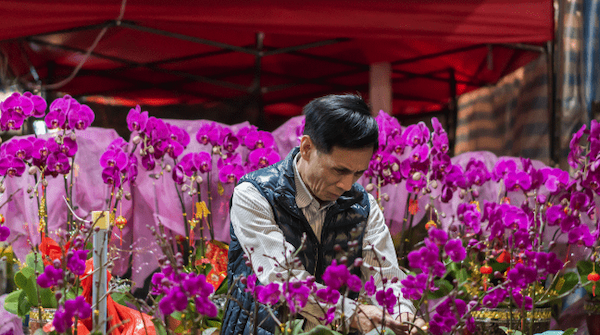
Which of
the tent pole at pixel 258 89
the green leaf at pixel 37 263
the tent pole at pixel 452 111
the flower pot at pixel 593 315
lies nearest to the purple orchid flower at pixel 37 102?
the green leaf at pixel 37 263

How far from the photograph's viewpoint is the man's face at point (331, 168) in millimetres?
958

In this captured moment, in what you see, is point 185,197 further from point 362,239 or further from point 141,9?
point 141,9

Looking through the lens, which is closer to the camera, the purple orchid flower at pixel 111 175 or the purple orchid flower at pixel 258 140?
the purple orchid flower at pixel 111 175

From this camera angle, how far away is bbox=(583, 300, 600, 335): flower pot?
154cm

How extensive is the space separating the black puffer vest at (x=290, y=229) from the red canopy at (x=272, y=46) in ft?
4.78

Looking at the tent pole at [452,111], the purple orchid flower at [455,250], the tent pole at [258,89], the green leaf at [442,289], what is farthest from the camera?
the tent pole at [452,111]

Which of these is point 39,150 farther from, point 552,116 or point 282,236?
point 552,116

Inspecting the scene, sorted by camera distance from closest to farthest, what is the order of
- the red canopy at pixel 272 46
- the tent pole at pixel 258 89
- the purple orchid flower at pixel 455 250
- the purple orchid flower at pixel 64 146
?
the purple orchid flower at pixel 455 250 < the purple orchid flower at pixel 64 146 < the red canopy at pixel 272 46 < the tent pole at pixel 258 89

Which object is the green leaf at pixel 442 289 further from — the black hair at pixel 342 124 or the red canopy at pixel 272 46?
the red canopy at pixel 272 46

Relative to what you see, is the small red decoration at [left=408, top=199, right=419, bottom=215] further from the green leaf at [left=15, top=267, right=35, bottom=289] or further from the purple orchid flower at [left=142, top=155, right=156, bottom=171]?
the green leaf at [left=15, top=267, right=35, bottom=289]

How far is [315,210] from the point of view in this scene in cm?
108

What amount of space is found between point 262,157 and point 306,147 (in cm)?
44

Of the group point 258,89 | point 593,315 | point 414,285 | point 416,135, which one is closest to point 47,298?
point 414,285

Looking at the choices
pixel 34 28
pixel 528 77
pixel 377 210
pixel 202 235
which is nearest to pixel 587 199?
pixel 377 210
